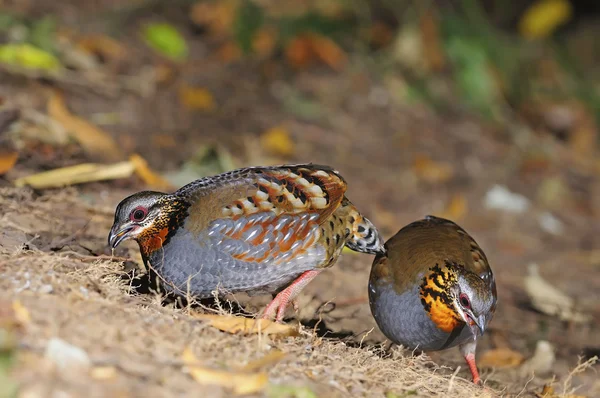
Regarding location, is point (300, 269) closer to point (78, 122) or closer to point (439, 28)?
point (78, 122)

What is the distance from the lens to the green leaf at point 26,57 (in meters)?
6.96

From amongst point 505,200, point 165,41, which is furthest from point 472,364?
point 165,41

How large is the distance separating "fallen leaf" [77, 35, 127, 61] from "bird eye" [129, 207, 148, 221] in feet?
14.7

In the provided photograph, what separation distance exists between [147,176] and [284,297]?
209 centimetres

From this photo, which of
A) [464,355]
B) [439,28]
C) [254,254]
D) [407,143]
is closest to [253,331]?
[254,254]

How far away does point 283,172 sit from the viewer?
4277 mm

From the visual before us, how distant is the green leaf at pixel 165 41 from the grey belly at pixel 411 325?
509 cm

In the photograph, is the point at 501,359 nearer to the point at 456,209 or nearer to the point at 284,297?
the point at 284,297

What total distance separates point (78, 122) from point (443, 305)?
353cm

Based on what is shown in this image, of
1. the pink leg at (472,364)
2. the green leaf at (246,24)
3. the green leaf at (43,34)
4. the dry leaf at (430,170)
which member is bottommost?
the pink leg at (472,364)

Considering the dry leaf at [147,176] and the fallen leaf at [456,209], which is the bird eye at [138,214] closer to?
the dry leaf at [147,176]

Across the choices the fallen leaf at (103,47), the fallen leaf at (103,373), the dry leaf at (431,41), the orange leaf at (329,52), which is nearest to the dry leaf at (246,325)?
the fallen leaf at (103,373)

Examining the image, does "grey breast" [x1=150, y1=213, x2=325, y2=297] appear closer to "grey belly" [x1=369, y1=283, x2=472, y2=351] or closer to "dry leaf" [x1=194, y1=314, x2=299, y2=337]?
"dry leaf" [x1=194, y1=314, x2=299, y2=337]

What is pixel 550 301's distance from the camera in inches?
241
